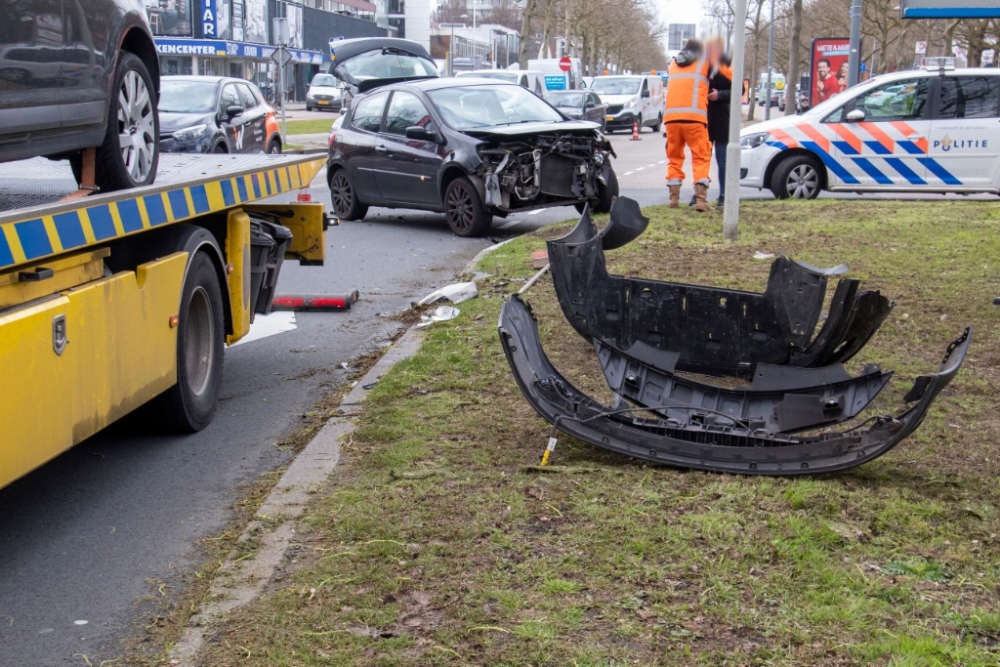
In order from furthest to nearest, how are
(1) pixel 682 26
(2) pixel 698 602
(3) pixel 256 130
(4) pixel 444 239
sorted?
(1) pixel 682 26
(3) pixel 256 130
(4) pixel 444 239
(2) pixel 698 602

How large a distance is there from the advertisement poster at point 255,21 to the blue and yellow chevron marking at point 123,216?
60.4 m

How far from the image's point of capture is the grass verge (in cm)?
308

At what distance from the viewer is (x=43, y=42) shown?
4.45 metres

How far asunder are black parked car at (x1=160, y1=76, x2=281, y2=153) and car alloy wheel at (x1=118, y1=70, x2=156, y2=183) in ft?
30.3

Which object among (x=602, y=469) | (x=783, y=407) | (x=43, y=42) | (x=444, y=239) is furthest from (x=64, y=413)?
(x=444, y=239)

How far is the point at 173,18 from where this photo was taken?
57.3 meters

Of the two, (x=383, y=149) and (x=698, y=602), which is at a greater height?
(x=383, y=149)

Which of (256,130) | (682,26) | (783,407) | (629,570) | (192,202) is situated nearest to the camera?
(629,570)

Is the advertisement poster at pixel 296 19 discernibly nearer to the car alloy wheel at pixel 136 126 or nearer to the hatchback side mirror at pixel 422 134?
the hatchback side mirror at pixel 422 134

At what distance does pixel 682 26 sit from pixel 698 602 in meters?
120

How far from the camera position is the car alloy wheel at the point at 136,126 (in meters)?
5.48

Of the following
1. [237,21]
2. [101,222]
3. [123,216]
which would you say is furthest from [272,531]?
[237,21]

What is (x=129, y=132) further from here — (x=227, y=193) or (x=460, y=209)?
(x=460, y=209)

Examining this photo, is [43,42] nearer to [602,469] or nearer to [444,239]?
[602,469]
